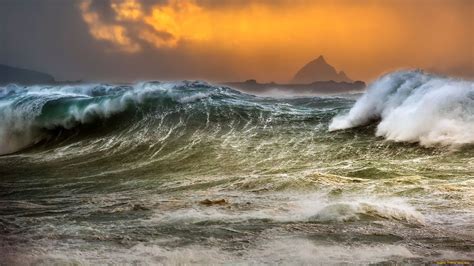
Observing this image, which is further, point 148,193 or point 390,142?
point 390,142

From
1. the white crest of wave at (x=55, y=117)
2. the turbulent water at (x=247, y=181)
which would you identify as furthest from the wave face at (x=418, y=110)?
the white crest of wave at (x=55, y=117)

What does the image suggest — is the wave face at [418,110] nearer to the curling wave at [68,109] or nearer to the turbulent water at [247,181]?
the turbulent water at [247,181]

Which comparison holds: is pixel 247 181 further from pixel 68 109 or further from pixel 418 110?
pixel 68 109

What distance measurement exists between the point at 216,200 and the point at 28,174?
24.4ft

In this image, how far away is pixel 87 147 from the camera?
60.3 feet

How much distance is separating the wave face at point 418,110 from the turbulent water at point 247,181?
0.06 m

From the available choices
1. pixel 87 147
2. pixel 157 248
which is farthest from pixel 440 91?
pixel 157 248

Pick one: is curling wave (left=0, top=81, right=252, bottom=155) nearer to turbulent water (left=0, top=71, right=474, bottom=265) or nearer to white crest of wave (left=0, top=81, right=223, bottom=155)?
white crest of wave (left=0, top=81, right=223, bottom=155)

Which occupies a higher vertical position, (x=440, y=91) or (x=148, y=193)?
(x=440, y=91)

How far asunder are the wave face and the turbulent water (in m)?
0.06

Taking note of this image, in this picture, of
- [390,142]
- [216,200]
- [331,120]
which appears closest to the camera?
[216,200]

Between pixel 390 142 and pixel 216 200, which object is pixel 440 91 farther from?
pixel 216 200

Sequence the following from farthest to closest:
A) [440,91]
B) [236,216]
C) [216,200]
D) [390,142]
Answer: [440,91], [390,142], [216,200], [236,216]

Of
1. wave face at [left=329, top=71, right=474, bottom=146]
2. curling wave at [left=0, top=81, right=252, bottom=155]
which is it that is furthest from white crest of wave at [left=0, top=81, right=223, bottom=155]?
wave face at [left=329, top=71, right=474, bottom=146]
